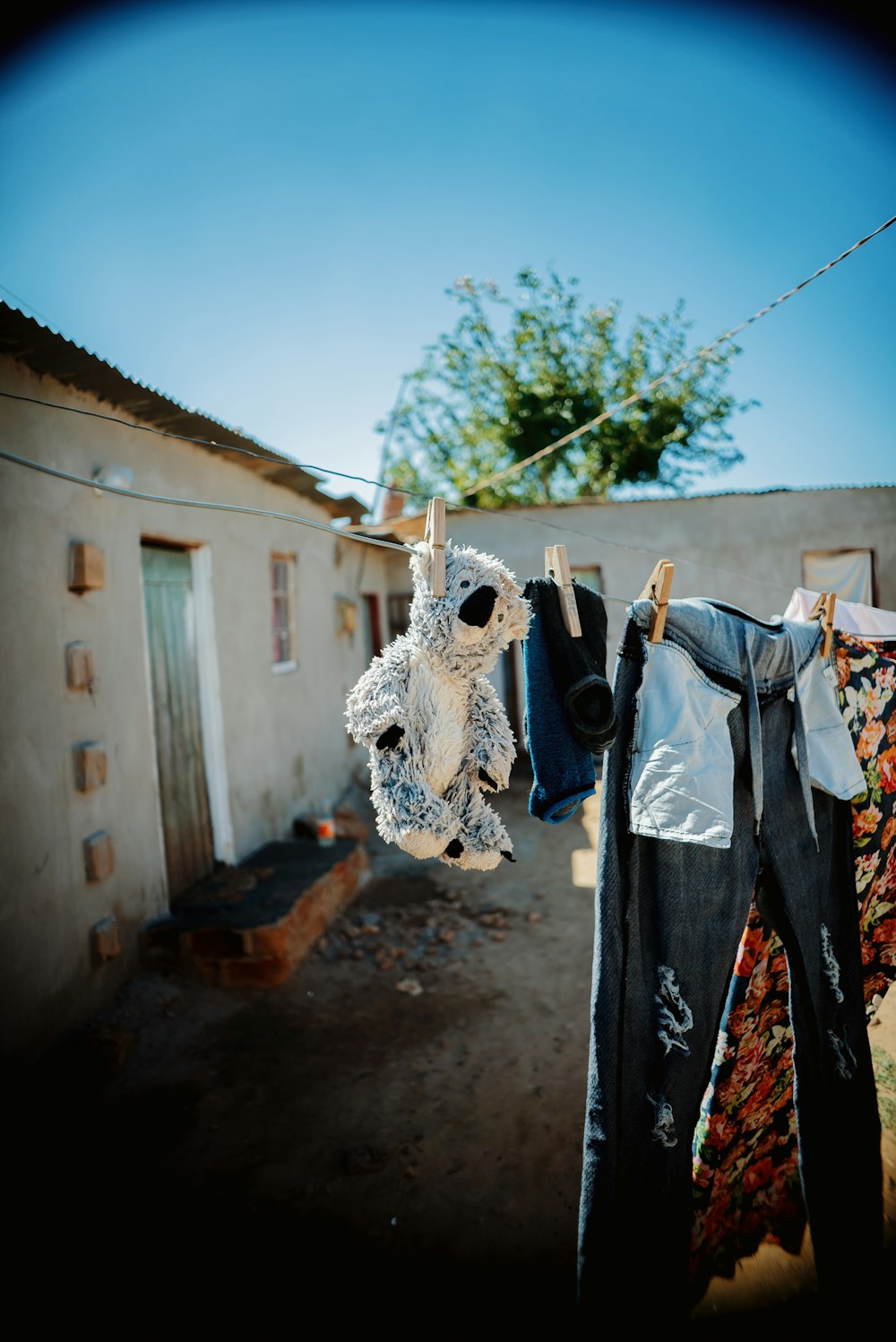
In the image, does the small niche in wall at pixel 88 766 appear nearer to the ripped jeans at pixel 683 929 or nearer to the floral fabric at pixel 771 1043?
the ripped jeans at pixel 683 929

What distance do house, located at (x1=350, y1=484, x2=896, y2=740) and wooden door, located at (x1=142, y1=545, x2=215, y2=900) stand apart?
→ 4.73 m

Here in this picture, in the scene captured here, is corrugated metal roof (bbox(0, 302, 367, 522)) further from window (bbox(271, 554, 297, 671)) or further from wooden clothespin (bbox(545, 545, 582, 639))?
window (bbox(271, 554, 297, 671))

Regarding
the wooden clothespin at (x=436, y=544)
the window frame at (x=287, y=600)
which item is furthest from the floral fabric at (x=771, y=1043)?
the window frame at (x=287, y=600)

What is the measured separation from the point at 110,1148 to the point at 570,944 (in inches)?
120

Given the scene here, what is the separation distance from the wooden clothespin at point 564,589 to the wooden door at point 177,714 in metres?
3.68

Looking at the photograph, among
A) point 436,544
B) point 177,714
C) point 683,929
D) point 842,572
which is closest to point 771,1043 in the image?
point 683,929

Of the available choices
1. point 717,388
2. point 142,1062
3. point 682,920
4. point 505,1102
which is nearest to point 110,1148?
point 142,1062

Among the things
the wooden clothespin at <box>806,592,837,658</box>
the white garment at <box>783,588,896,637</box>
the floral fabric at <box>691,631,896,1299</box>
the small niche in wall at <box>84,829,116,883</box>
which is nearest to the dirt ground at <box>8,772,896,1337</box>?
the floral fabric at <box>691,631,896,1299</box>

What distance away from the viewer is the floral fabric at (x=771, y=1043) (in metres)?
1.88

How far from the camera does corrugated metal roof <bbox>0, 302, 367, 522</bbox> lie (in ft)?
9.81

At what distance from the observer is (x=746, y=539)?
9438mm

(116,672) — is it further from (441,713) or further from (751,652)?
(751,652)

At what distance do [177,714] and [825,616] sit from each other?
13.7 feet

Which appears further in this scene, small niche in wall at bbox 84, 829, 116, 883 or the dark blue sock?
small niche in wall at bbox 84, 829, 116, 883
